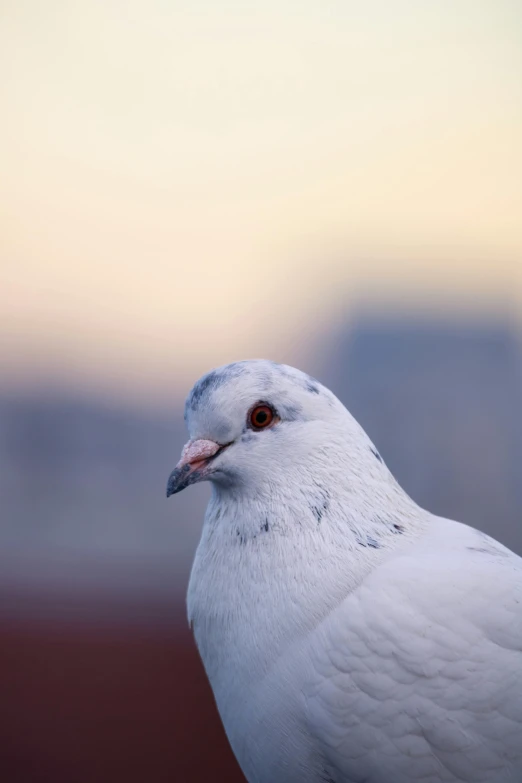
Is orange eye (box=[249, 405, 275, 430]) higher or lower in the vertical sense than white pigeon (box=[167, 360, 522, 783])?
higher

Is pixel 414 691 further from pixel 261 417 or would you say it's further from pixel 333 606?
pixel 261 417

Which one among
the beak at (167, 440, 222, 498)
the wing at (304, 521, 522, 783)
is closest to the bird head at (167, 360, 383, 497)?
the beak at (167, 440, 222, 498)

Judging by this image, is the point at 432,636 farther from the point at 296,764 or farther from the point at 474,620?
the point at 296,764

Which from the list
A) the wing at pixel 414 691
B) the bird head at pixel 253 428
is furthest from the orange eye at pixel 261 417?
the wing at pixel 414 691

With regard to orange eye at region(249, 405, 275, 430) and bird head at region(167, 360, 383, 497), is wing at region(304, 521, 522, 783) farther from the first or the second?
orange eye at region(249, 405, 275, 430)


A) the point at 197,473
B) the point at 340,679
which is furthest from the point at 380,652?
the point at 197,473

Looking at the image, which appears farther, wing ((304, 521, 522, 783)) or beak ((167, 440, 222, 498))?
beak ((167, 440, 222, 498))
